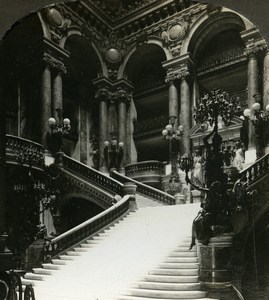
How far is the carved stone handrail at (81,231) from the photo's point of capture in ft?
24.3

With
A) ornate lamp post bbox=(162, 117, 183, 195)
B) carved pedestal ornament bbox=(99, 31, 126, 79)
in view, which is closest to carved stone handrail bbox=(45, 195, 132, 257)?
ornate lamp post bbox=(162, 117, 183, 195)

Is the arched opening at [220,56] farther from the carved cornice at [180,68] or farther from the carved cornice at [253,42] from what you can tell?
the carved cornice at [253,42]

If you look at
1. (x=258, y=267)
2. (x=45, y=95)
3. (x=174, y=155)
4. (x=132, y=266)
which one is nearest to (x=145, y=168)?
(x=174, y=155)

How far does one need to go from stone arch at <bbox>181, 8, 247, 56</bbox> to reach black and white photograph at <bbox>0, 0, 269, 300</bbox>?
5cm

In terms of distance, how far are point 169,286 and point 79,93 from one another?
9067mm

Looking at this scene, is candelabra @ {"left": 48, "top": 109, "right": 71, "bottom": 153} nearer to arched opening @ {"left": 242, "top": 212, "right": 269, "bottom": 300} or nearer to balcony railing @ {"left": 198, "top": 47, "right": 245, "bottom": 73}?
balcony railing @ {"left": 198, "top": 47, "right": 245, "bottom": 73}

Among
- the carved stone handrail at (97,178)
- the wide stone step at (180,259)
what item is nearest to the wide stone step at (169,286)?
the wide stone step at (180,259)

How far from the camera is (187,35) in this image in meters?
13.6

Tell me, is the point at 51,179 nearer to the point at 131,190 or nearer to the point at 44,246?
the point at 44,246

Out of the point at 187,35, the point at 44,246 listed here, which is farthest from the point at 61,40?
the point at 44,246

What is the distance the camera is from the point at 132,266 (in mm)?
5242

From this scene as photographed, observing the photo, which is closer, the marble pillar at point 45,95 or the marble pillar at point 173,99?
the marble pillar at point 45,95

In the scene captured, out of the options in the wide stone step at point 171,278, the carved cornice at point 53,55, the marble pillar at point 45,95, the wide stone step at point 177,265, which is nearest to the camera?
the wide stone step at point 171,278

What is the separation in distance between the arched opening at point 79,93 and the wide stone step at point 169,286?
8.09 m
